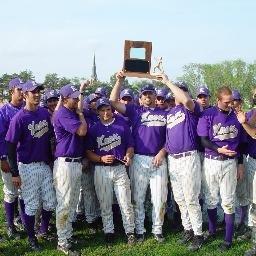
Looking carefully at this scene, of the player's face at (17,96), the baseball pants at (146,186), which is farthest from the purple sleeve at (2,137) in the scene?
the baseball pants at (146,186)

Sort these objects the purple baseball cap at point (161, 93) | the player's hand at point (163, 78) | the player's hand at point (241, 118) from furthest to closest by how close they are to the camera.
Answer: the purple baseball cap at point (161, 93), the player's hand at point (163, 78), the player's hand at point (241, 118)

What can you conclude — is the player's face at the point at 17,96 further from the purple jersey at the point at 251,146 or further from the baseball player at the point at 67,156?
the purple jersey at the point at 251,146

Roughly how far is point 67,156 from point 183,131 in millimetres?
1799

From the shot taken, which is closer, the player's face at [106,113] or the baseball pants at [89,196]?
the player's face at [106,113]

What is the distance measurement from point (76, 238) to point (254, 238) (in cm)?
282

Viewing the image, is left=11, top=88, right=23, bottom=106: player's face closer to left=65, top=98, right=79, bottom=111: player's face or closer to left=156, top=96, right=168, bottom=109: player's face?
left=65, top=98, right=79, bottom=111: player's face

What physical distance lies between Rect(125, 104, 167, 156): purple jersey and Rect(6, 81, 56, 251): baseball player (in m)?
1.41

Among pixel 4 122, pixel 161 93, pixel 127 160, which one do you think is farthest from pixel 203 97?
pixel 4 122

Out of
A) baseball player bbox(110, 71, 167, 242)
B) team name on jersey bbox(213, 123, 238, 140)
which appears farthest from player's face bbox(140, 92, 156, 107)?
team name on jersey bbox(213, 123, 238, 140)

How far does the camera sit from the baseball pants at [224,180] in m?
6.31

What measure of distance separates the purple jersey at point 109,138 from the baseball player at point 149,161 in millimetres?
303

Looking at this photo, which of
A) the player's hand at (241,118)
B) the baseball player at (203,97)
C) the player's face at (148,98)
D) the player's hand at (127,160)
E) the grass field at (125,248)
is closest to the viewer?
the player's hand at (241,118)

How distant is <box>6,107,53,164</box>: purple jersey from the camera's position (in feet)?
20.0

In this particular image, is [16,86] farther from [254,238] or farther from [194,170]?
[254,238]
